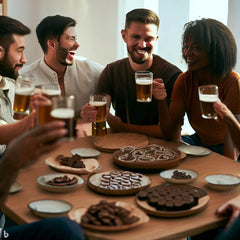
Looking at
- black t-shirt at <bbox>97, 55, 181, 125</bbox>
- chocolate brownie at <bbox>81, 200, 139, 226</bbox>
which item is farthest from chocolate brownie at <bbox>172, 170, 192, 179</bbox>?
black t-shirt at <bbox>97, 55, 181, 125</bbox>

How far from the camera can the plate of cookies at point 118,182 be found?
6.70 ft

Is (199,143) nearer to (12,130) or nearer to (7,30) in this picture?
(12,130)

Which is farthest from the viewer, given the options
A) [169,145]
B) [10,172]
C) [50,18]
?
[50,18]

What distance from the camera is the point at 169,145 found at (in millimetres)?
2824

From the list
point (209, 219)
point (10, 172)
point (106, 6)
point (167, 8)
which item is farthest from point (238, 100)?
point (106, 6)

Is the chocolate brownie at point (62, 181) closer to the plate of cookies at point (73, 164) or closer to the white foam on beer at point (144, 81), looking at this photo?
the plate of cookies at point (73, 164)

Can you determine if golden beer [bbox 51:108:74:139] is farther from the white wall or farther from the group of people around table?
the white wall

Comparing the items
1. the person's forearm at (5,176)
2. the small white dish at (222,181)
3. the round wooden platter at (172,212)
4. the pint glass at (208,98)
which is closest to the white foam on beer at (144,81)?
the pint glass at (208,98)

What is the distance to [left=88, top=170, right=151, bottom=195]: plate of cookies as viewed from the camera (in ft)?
6.70

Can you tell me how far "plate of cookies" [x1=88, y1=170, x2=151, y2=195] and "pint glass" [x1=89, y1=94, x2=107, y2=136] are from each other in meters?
0.54

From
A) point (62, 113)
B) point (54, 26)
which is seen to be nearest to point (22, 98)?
point (62, 113)

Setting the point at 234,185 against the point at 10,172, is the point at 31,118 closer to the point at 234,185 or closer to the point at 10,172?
the point at 10,172

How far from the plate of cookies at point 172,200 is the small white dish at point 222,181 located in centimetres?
13

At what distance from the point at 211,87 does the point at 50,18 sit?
193 cm
